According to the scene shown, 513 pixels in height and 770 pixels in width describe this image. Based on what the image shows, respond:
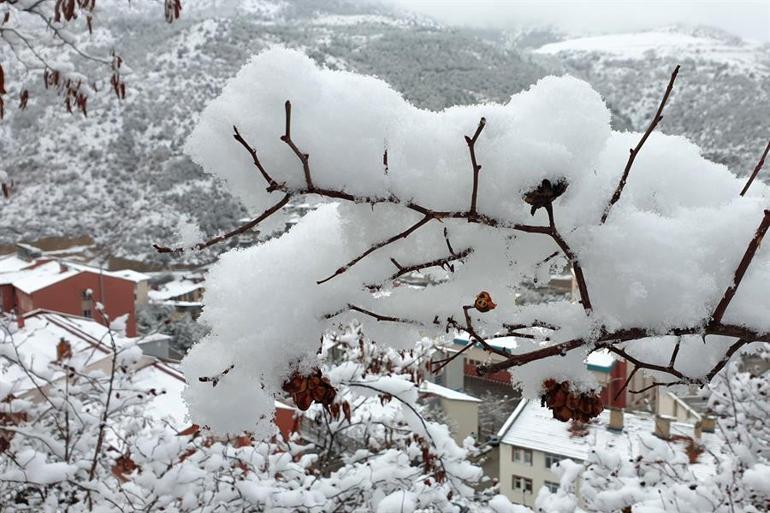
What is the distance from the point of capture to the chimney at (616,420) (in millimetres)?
9461

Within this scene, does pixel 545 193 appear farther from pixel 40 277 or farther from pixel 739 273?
pixel 40 277

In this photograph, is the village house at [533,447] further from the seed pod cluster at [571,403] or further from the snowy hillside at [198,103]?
the snowy hillside at [198,103]

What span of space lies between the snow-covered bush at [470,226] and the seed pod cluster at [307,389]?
16 mm

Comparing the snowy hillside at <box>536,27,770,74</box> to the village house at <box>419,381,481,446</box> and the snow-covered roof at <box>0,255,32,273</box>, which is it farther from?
the snow-covered roof at <box>0,255,32,273</box>

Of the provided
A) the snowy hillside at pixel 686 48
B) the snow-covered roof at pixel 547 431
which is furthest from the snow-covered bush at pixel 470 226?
the snowy hillside at pixel 686 48

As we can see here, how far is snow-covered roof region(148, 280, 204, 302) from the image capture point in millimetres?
Answer: 25302

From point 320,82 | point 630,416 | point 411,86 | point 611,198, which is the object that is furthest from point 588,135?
point 411,86

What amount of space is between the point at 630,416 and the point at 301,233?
10655 millimetres

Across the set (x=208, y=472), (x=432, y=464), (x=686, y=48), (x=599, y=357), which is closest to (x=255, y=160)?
(x=599, y=357)

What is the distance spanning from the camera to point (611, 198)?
802mm

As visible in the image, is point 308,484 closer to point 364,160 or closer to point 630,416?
point 364,160

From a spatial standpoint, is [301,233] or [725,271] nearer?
[725,271]

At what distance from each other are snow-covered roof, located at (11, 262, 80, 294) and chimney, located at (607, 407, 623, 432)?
17143 mm

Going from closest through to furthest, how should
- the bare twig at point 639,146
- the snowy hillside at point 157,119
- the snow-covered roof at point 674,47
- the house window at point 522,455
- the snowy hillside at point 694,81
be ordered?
the bare twig at point 639,146 < the house window at point 522,455 < the snowy hillside at point 157,119 < the snowy hillside at point 694,81 < the snow-covered roof at point 674,47
